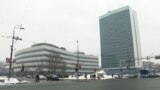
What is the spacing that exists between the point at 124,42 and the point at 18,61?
255ft

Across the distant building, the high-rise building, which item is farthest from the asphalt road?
the high-rise building

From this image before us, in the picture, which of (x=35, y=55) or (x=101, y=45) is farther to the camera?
(x=101, y=45)

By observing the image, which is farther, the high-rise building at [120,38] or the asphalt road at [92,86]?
the high-rise building at [120,38]

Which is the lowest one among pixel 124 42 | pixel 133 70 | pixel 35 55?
pixel 133 70

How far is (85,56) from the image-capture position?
181 meters

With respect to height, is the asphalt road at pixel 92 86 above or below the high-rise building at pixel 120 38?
below

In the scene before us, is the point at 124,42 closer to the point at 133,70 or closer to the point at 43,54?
the point at 133,70

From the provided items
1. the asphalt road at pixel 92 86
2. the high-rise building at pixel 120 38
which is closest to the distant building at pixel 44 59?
the high-rise building at pixel 120 38

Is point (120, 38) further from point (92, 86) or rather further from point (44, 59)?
point (92, 86)

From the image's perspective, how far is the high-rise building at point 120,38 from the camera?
16412 cm

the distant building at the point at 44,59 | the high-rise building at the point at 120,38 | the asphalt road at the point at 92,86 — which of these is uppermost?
the high-rise building at the point at 120,38

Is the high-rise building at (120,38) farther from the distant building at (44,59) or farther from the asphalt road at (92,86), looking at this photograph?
the asphalt road at (92,86)

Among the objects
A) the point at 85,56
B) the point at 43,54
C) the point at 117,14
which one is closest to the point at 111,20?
the point at 117,14

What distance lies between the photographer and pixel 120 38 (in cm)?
17162
